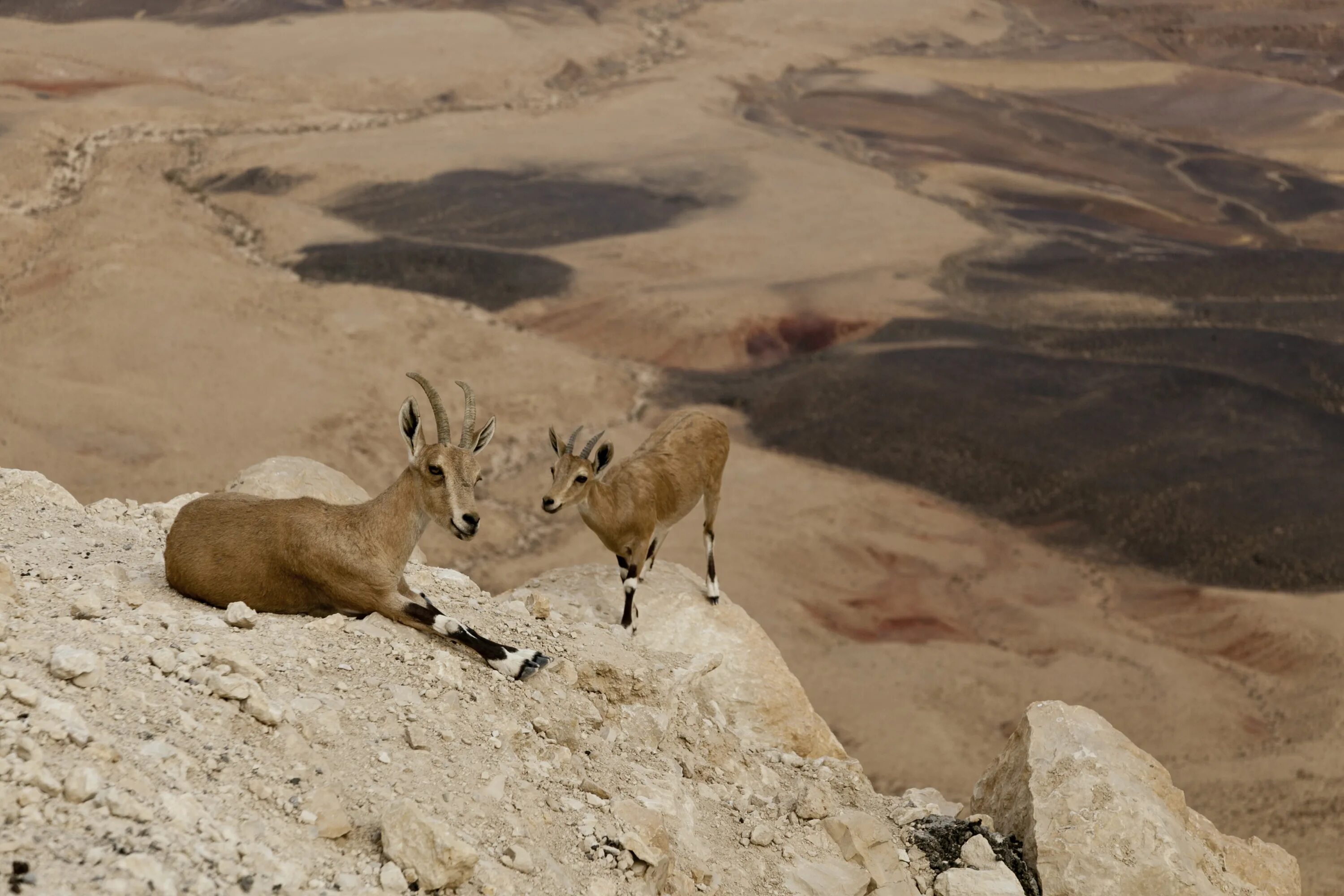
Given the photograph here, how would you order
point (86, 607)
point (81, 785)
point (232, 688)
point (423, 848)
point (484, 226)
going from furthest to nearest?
1. point (484, 226)
2. point (86, 607)
3. point (232, 688)
4. point (423, 848)
5. point (81, 785)

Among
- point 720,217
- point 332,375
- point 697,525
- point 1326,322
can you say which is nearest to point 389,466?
point 332,375

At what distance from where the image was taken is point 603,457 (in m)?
12.1

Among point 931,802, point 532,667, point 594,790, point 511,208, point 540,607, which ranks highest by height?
point 532,667

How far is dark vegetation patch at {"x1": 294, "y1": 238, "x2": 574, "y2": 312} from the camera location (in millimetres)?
37250

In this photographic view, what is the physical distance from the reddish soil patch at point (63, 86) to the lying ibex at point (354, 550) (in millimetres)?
46521

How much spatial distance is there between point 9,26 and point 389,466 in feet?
136

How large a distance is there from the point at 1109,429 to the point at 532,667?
81.6 feet

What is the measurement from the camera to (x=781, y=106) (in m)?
57.9

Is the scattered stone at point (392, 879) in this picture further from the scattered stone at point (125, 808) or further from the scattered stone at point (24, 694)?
the scattered stone at point (24, 694)

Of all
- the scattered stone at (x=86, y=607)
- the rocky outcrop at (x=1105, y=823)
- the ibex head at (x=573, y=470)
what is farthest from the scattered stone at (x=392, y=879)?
the ibex head at (x=573, y=470)

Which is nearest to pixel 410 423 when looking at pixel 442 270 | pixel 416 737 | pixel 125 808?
pixel 416 737

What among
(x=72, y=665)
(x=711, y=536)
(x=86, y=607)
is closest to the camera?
(x=72, y=665)

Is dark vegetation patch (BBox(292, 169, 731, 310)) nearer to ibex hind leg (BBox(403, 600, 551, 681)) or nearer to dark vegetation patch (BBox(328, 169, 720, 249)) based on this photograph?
dark vegetation patch (BBox(328, 169, 720, 249))

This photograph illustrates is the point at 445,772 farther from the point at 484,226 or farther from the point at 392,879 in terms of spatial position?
the point at 484,226
